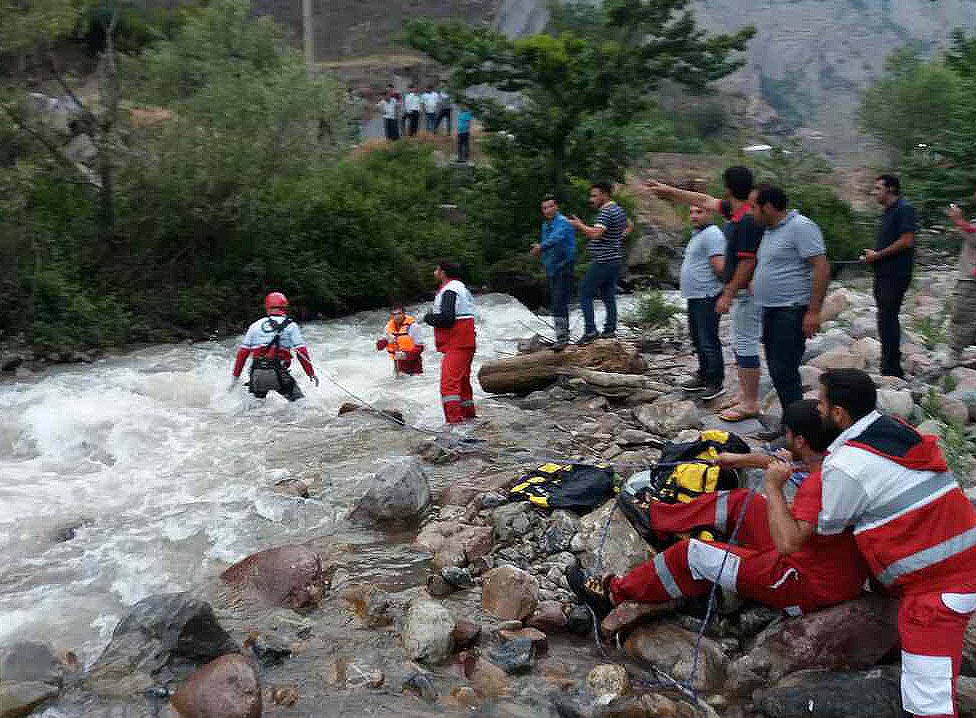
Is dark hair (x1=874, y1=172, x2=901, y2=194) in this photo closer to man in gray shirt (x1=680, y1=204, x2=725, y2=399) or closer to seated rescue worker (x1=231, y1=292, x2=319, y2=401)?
man in gray shirt (x1=680, y1=204, x2=725, y2=399)

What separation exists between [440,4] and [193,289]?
38.1 m

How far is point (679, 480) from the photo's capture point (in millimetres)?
4918

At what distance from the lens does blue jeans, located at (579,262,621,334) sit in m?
10.1

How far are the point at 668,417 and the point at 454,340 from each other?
7.10ft

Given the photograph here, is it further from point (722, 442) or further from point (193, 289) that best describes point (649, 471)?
point (193, 289)

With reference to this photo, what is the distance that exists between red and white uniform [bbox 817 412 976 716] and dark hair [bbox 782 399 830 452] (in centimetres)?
41

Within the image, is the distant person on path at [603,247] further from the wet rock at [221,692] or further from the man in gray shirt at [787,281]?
the wet rock at [221,692]

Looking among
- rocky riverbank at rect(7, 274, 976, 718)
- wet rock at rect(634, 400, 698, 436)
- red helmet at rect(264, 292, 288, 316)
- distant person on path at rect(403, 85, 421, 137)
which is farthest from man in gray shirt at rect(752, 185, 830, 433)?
distant person on path at rect(403, 85, 421, 137)

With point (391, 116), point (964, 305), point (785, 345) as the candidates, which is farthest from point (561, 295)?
point (391, 116)

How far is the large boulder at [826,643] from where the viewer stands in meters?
4.11

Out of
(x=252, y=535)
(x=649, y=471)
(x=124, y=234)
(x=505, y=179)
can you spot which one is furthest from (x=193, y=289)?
(x=649, y=471)

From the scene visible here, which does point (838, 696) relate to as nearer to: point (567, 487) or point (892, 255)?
point (567, 487)

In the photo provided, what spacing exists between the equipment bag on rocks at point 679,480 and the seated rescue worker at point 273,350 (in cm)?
518

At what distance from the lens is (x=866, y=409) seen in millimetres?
3908
